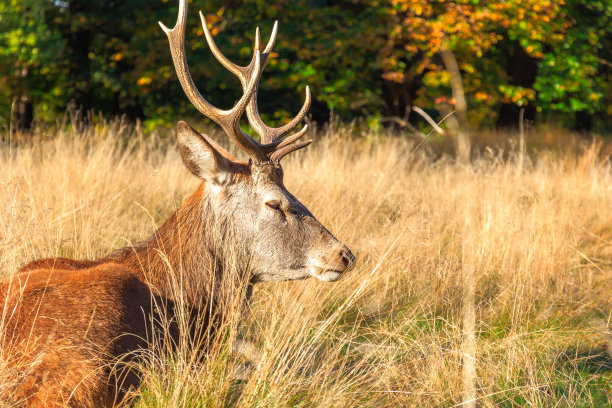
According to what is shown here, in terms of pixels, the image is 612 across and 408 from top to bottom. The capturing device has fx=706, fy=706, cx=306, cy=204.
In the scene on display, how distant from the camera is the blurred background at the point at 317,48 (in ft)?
45.2

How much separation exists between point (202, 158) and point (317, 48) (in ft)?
33.7

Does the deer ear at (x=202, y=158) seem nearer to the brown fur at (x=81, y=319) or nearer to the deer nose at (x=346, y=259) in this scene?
the brown fur at (x=81, y=319)

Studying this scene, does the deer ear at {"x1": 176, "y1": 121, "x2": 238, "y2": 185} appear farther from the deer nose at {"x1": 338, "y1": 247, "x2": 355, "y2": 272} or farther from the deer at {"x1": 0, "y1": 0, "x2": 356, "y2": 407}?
the deer nose at {"x1": 338, "y1": 247, "x2": 355, "y2": 272}

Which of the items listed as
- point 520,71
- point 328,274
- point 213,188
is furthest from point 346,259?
point 520,71

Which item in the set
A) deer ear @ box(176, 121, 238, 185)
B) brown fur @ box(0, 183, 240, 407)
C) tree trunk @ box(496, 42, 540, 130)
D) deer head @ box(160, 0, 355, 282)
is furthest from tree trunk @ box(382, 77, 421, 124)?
brown fur @ box(0, 183, 240, 407)

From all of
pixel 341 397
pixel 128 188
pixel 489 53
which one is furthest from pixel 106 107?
pixel 341 397

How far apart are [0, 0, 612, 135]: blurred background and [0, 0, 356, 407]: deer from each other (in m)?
8.96

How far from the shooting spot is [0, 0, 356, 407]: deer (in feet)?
10.1

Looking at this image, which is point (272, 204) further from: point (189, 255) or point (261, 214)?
point (189, 255)

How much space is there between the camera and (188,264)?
13.0 ft

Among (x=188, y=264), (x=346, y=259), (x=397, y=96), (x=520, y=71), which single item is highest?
(x=346, y=259)

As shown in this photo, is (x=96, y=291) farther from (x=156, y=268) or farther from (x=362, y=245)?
(x=362, y=245)

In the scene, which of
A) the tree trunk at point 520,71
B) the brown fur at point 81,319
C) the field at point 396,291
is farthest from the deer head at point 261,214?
the tree trunk at point 520,71

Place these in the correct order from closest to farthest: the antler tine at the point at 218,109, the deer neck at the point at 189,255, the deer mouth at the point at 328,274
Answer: the deer neck at the point at 189,255 → the deer mouth at the point at 328,274 → the antler tine at the point at 218,109
